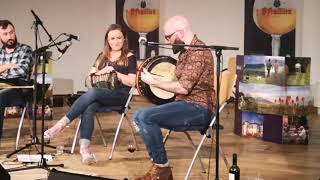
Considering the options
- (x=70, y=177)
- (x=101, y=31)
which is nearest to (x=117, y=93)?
(x=70, y=177)

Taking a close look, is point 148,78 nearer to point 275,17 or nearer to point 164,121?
point 164,121

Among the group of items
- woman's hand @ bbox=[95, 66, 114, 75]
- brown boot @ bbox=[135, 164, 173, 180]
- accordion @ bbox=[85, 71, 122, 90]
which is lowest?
brown boot @ bbox=[135, 164, 173, 180]

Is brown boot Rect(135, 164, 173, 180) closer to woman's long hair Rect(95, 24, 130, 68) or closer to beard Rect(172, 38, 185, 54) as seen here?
beard Rect(172, 38, 185, 54)

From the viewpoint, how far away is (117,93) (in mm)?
4289

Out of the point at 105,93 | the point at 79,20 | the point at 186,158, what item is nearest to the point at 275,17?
the point at 79,20

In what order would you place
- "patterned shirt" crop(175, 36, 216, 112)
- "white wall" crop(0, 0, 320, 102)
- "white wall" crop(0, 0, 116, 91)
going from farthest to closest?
"white wall" crop(0, 0, 116, 91) < "white wall" crop(0, 0, 320, 102) < "patterned shirt" crop(175, 36, 216, 112)

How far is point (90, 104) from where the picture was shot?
4184mm

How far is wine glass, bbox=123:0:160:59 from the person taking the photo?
8000 millimetres

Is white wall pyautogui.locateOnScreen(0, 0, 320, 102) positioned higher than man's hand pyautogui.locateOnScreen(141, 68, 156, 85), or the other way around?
white wall pyautogui.locateOnScreen(0, 0, 320, 102)

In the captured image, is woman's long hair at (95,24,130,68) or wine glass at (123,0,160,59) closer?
woman's long hair at (95,24,130,68)

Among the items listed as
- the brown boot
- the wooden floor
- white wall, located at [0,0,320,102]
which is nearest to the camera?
the brown boot

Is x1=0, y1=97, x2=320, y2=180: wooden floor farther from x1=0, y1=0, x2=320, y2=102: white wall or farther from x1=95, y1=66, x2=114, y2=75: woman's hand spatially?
x1=0, y1=0, x2=320, y2=102: white wall

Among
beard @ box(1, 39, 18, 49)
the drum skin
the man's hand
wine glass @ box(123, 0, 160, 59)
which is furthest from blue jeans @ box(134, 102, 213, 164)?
wine glass @ box(123, 0, 160, 59)

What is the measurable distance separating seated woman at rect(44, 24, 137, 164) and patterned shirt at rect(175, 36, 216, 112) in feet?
3.13
